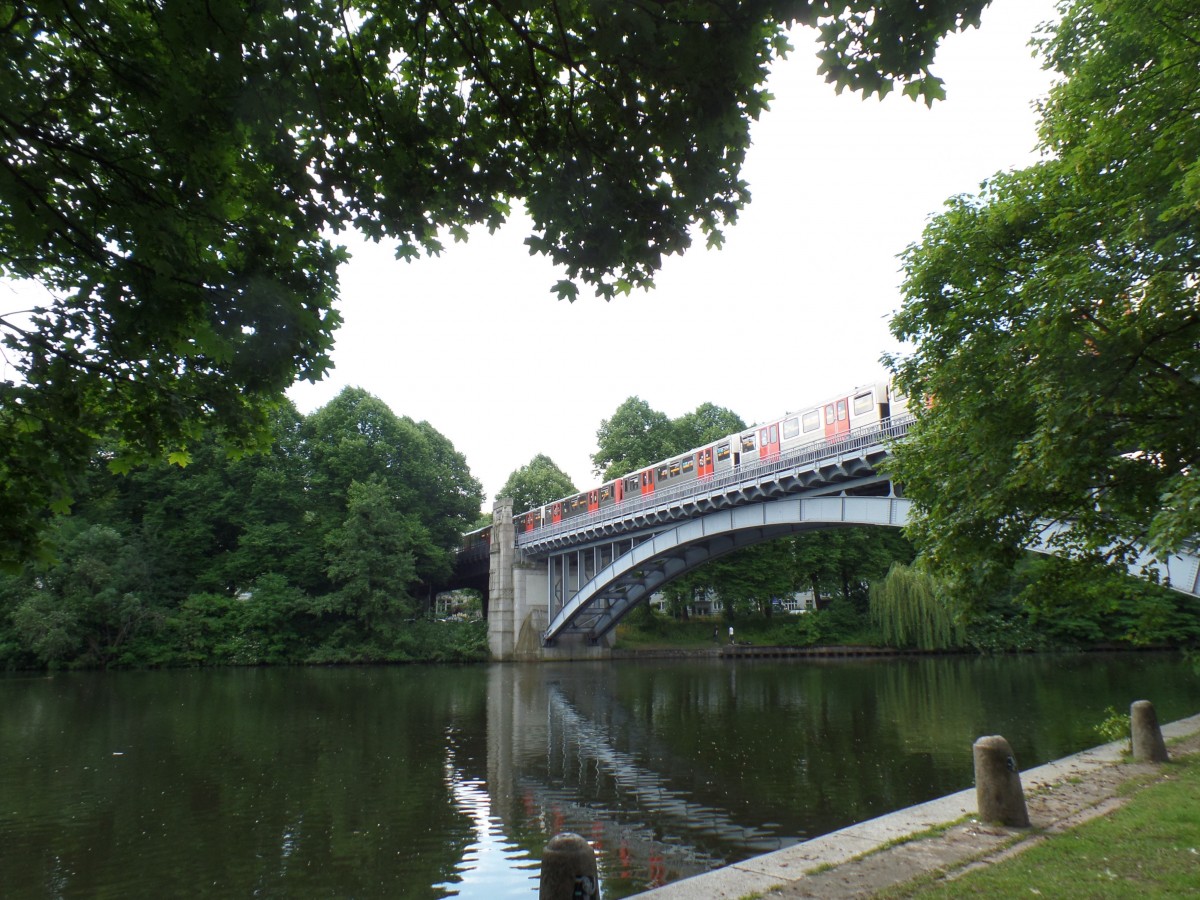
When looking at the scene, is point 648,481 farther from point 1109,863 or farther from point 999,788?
point 1109,863

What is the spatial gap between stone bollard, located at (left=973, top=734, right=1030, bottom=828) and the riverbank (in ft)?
0.44

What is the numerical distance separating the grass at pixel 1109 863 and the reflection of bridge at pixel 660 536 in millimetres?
5006

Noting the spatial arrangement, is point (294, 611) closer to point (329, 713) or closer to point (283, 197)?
point (329, 713)

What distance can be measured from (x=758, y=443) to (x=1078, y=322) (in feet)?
74.9

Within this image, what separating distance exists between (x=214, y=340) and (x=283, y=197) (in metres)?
1.29

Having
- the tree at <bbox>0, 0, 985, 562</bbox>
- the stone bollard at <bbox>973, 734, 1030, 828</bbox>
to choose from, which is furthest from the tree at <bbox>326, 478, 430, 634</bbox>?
the stone bollard at <bbox>973, 734, 1030, 828</bbox>

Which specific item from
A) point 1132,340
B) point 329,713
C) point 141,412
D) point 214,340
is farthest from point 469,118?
point 329,713

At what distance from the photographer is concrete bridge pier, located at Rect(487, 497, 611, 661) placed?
4516 cm

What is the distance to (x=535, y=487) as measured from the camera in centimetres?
6216

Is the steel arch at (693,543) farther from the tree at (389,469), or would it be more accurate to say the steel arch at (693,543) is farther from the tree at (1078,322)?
the tree at (1078,322)

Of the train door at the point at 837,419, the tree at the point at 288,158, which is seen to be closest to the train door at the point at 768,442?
the train door at the point at 837,419

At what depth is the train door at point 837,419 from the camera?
2419 cm

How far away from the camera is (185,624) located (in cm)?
3894

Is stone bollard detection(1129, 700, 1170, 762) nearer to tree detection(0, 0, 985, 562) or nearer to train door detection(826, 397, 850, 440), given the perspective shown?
tree detection(0, 0, 985, 562)
